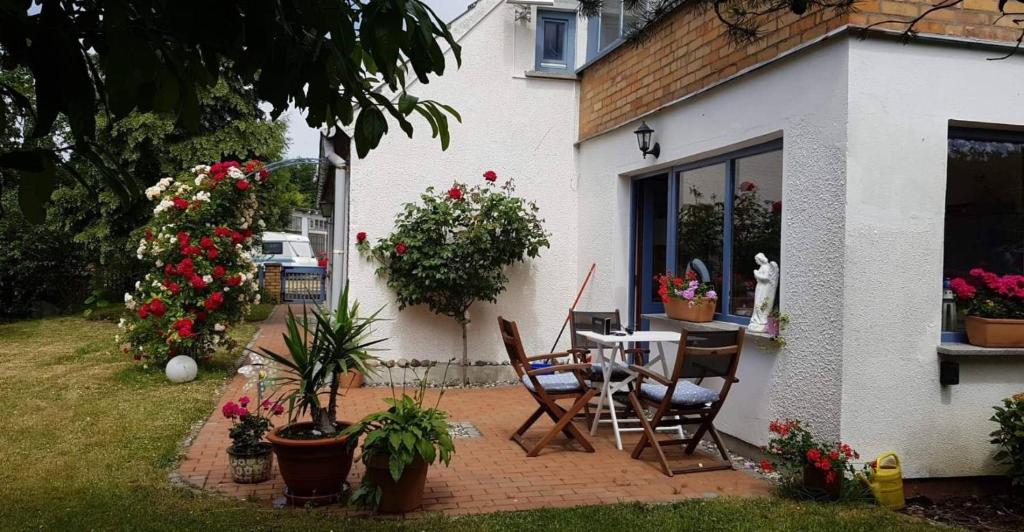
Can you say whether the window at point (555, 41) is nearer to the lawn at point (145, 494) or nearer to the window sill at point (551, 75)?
the window sill at point (551, 75)

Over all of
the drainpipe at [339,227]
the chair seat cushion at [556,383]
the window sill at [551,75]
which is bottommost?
the chair seat cushion at [556,383]

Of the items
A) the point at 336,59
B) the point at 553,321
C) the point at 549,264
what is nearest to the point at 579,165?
the point at 549,264

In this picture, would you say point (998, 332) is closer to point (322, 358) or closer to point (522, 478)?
point (522, 478)

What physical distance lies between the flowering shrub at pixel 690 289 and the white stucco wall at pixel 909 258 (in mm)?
1636

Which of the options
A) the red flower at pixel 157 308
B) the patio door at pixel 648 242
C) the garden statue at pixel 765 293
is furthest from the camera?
the red flower at pixel 157 308

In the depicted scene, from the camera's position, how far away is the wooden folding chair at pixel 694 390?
511cm

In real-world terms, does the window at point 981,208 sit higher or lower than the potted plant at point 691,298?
higher

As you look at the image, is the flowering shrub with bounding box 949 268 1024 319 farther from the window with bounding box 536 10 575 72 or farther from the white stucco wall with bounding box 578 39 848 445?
the window with bounding box 536 10 575 72

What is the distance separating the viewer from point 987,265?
5.18 meters

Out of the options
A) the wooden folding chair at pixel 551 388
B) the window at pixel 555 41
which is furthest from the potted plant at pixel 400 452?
the window at pixel 555 41

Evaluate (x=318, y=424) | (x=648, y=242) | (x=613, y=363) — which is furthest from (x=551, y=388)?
(x=648, y=242)

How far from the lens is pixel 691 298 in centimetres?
629

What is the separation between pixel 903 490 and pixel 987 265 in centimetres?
167

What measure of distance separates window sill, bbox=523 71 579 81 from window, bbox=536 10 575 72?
3.8 inches
